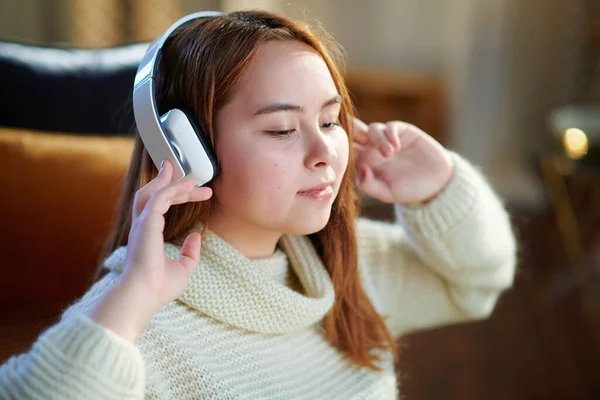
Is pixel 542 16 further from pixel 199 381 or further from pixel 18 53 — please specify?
pixel 199 381

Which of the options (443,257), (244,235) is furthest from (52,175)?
(443,257)

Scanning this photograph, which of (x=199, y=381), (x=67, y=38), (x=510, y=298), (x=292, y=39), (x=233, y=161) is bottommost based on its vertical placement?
(x=510, y=298)

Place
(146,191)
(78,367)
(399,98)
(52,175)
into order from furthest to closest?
(399,98) → (52,175) → (146,191) → (78,367)

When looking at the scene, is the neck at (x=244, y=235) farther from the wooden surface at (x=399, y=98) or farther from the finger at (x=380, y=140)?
the wooden surface at (x=399, y=98)

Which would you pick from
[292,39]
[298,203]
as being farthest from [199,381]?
[292,39]

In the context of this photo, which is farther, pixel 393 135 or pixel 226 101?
pixel 393 135

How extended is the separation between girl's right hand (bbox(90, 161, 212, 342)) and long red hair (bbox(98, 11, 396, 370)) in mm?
102

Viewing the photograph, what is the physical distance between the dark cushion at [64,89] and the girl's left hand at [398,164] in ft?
1.57

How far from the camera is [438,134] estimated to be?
354cm

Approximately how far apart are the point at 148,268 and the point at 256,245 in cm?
25

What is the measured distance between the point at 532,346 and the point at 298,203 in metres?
1.62

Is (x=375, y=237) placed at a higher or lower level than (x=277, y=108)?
lower

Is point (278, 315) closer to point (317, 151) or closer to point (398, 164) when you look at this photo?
point (317, 151)

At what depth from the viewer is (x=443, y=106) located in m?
3.54
